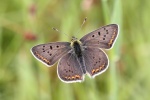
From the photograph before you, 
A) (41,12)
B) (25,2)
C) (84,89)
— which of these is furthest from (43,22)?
(84,89)

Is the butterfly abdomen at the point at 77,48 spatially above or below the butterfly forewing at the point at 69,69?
above

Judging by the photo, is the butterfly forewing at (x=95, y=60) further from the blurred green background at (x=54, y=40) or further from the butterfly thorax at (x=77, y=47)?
the blurred green background at (x=54, y=40)

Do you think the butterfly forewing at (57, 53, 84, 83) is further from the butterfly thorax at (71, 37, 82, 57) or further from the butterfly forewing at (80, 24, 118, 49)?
the butterfly forewing at (80, 24, 118, 49)

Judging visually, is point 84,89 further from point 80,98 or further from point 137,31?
point 137,31

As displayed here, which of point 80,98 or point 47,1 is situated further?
point 47,1

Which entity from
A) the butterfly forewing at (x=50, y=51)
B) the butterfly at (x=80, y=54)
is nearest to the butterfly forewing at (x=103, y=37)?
the butterfly at (x=80, y=54)

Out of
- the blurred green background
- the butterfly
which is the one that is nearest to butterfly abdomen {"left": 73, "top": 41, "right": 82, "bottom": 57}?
the butterfly

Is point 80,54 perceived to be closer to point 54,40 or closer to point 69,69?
point 69,69
